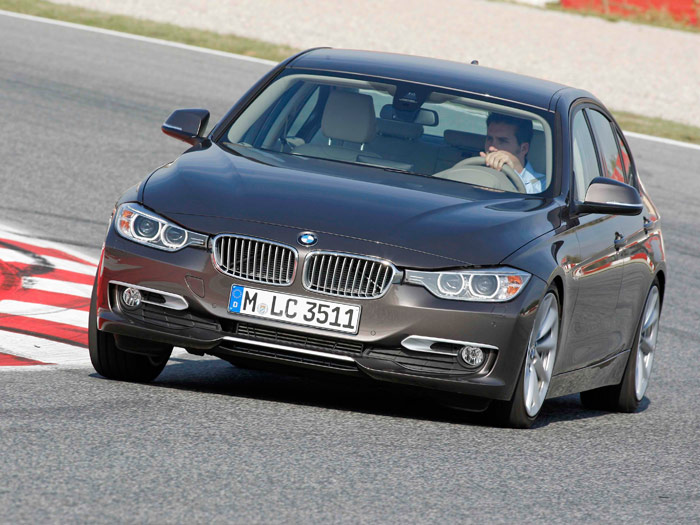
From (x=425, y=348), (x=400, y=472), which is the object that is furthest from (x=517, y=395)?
(x=400, y=472)

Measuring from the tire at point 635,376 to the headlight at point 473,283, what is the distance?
2115 mm

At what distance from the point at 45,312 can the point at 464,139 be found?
8.61ft

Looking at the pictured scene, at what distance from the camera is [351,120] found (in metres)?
7.23

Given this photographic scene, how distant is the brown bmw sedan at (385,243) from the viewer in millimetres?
5906

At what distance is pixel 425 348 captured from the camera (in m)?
5.95

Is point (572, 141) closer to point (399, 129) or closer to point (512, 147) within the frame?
point (512, 147)

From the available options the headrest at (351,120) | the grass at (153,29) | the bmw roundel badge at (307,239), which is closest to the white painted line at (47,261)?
the headrest at (351,120)

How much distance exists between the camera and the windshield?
7043 mm

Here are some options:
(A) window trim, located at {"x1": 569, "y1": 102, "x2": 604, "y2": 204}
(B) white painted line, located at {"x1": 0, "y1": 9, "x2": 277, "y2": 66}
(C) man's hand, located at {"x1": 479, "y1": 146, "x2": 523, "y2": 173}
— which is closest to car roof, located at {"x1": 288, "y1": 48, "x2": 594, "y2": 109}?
(A) window trim, located at {"x1": 569, "y1": 102, "x2": 604, "y2": 204}

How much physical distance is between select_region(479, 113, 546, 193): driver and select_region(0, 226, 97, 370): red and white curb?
217 centimetres

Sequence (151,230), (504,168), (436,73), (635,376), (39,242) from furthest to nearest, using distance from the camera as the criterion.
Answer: (39,242)
(635,376)
(436,73)
(504,168)
(151,230)

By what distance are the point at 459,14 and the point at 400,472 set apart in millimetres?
25681

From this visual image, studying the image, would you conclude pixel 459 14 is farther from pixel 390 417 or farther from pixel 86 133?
pixel 390 417

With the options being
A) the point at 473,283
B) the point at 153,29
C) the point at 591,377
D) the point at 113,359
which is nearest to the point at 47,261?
the point at 113,359
